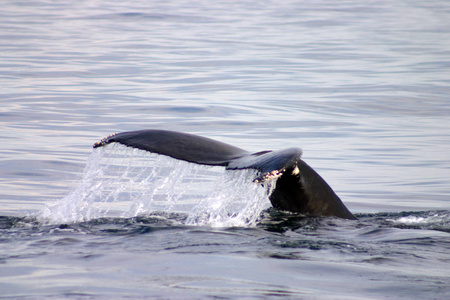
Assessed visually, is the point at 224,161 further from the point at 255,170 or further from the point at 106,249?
the point at 106,249

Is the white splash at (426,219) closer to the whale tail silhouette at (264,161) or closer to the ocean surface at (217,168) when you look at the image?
the ocean surface at (217,168)

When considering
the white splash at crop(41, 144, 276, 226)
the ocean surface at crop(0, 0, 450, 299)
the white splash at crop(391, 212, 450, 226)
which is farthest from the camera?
the white splash at crop(391, 212, 450, 226)

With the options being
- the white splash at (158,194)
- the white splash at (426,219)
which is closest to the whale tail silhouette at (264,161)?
the white splash at (158,194)

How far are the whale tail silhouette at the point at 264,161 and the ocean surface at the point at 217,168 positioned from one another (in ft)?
0.26

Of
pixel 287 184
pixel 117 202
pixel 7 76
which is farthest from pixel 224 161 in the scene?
pixel 7 76

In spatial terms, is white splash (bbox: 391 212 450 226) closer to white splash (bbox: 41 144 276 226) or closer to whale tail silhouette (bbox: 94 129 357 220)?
whale tail silhouette (bbox: 94 129 357 220)

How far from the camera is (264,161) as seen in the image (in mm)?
4172

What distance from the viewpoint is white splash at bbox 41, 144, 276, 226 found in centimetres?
475

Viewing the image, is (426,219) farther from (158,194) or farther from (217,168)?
(217,168)

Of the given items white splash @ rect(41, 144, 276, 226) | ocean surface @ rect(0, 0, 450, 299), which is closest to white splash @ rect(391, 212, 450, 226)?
ocean surface @ rect(0, 0, 450, 299)

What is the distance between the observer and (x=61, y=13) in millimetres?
37688

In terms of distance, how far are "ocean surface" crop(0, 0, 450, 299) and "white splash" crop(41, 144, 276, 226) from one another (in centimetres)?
3

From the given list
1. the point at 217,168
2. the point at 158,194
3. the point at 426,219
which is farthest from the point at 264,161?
the point at 217,168

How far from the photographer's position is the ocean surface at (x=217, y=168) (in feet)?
12.3
